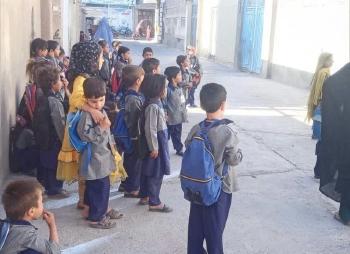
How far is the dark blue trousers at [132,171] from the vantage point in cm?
489

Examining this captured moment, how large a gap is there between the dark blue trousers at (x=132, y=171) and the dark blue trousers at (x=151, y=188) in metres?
0.19

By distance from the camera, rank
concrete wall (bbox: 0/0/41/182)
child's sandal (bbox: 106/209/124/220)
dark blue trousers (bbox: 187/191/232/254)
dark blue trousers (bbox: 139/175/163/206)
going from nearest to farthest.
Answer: dark blue trousers (bbox: 187/191/232/254)
child's sandal (bbox: 106/209/124/220)
dark blue trousers (bbox: 139/175/163/206)
concrete wall (bbox: 0/0/41/182)

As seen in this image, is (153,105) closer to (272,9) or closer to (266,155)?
(266,155)

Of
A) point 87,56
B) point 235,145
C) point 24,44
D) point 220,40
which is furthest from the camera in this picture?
point 220,40

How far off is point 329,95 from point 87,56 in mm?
2426

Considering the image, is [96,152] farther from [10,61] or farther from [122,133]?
[10,61]

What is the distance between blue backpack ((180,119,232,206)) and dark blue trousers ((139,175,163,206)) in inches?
51.6

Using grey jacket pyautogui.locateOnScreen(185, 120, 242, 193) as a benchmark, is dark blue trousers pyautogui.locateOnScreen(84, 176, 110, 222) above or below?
below

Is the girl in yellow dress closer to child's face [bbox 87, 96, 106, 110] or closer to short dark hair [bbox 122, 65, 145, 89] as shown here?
child's face [bbox 87, 96, 106, 110]

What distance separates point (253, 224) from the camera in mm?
4531

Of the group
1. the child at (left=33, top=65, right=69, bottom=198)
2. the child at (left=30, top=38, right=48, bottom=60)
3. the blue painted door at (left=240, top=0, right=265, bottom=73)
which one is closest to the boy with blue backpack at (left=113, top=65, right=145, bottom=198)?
the child at (left=33, top=65, right=69, bottom=198)

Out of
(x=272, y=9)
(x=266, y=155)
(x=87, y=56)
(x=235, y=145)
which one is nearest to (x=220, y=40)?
(x=272, y=9)

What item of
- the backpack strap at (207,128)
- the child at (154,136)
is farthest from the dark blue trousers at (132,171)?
the backpack strap at (207,128)

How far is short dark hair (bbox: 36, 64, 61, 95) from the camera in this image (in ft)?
15.1
